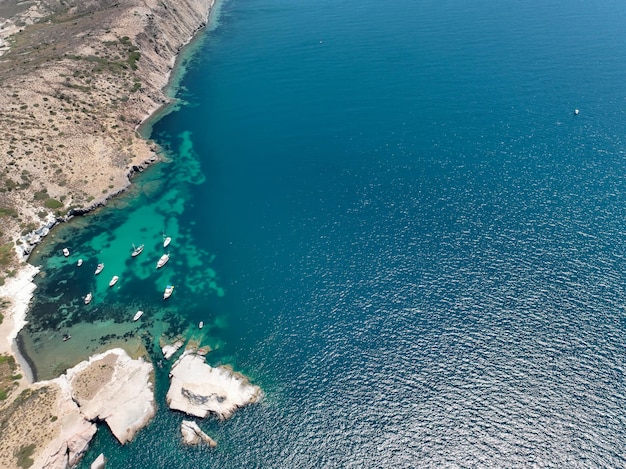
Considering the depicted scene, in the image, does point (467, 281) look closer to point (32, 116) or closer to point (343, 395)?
point (343, 395)

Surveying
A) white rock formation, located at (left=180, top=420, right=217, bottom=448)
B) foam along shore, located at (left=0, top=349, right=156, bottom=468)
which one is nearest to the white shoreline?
foam along shore, located at (left=0, top=349, right=156, bottom=468)

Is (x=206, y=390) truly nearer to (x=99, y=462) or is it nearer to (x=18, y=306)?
(x=99, y=462)

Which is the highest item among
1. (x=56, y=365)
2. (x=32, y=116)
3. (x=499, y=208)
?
(x=32, y=116)

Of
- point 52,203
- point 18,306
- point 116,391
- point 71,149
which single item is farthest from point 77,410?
point 71,149

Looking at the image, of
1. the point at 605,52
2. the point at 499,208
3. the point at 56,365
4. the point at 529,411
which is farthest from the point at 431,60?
the point at 56,365

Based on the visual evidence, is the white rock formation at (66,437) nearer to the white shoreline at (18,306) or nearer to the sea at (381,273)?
the sea at (381,273)

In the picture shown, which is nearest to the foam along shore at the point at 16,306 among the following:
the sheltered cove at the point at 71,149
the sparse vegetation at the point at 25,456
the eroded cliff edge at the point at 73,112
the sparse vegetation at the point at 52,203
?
the sheltered cove at the point at 71,149
